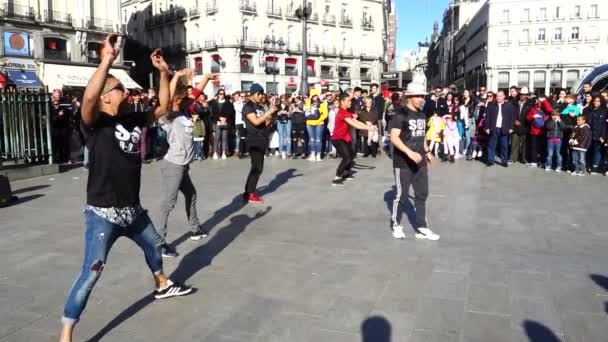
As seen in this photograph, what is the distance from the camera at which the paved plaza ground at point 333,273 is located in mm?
3830

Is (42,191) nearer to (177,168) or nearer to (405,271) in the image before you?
(177,168)

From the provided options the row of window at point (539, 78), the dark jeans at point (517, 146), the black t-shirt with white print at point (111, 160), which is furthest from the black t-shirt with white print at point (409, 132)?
the row of window at point (539, 78)

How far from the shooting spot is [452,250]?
577cm

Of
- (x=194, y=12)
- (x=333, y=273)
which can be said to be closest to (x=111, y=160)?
(x=333, y=273)

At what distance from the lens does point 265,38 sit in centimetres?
5491

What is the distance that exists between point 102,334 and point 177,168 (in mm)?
2333

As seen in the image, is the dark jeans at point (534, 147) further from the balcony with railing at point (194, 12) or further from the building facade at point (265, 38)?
the balcony with railing at point (194, 12)

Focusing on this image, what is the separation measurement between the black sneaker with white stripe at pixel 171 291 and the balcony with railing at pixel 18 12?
35627 mm

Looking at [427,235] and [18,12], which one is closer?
[427,235]

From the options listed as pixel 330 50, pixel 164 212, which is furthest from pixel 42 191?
pixel 330 50

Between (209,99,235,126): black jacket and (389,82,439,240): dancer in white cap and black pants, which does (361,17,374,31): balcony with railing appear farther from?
(389,82,439,240): dancer in white cap and black pants

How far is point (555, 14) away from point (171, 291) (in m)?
80.5

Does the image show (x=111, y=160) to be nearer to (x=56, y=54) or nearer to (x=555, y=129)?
(x=555, y=129)

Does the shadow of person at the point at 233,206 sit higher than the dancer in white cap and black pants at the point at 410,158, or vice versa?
the dancer in white cap and black pants at the point at 410,158
